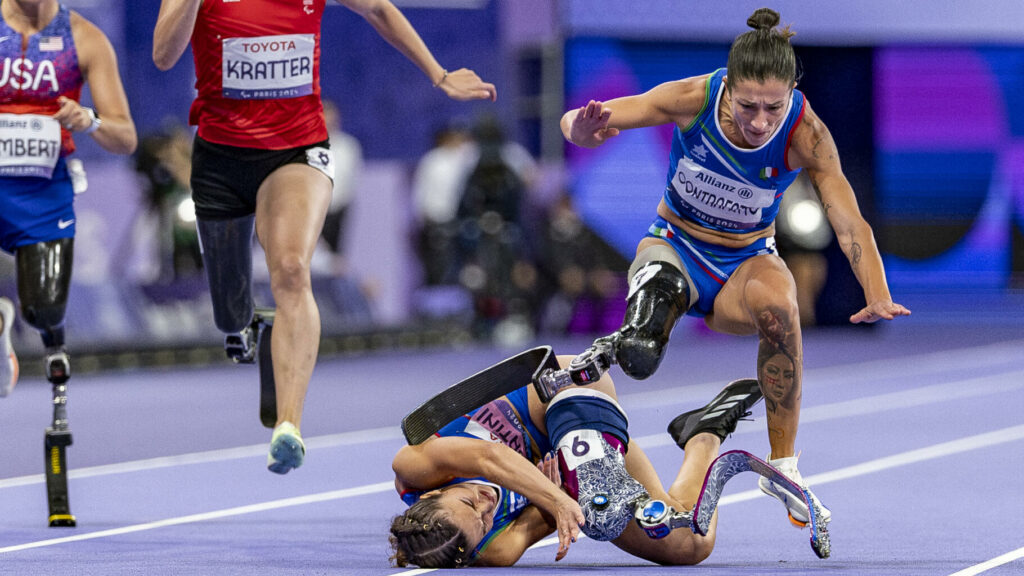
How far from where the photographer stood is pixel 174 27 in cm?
630

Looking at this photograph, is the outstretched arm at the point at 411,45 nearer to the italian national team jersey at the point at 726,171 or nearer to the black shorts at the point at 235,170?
the black shorts at the point at 235,170

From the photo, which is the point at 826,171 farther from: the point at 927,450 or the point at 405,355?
the point at 405,355

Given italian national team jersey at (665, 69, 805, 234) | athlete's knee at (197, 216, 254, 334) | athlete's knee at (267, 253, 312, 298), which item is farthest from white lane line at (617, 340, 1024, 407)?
athlete's knee at (267, 253, 312, 298)

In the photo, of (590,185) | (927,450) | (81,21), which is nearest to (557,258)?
(590,185)

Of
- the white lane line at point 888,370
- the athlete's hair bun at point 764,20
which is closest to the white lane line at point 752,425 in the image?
the white lane line at point 888,370

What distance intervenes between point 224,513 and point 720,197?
2617mm

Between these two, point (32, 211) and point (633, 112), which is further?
point (32, 211)

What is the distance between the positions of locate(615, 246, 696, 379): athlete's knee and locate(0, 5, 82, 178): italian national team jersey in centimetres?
259

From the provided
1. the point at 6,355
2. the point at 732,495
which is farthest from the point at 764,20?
the point at 6,355

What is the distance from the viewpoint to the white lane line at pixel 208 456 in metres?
8.22

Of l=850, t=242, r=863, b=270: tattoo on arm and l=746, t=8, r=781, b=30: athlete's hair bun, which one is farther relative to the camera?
l=746, t=8, r=781, b=30: athlete's hair bun

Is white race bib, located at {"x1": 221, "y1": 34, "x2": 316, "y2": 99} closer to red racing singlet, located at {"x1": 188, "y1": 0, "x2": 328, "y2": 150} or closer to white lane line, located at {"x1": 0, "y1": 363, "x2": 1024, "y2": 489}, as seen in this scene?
red racing singlet, located at {"x1": 188, "y1": 0, "x2": 328, "y2": 150}

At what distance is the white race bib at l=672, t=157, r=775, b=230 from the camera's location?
20.2 ft

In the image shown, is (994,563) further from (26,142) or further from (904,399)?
(904,399)
